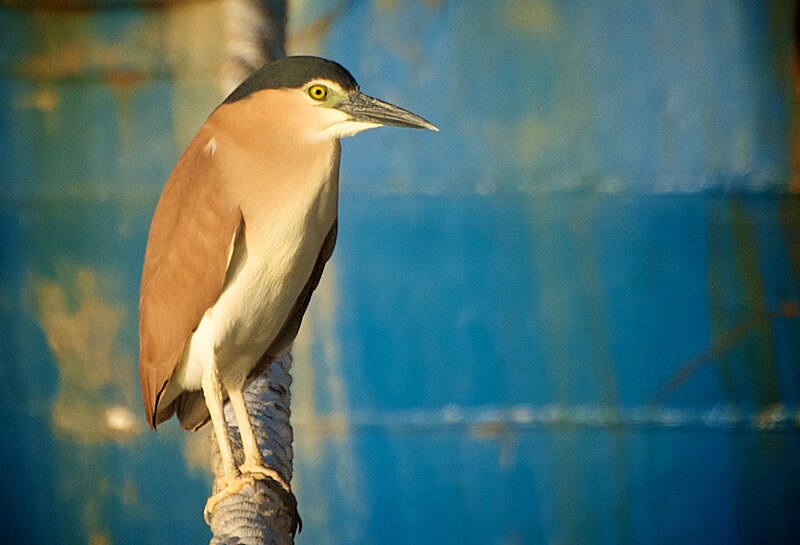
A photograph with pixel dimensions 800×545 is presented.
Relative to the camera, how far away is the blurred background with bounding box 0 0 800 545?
199cm

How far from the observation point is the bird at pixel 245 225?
1060 mm

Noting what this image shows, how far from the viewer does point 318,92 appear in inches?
41.4

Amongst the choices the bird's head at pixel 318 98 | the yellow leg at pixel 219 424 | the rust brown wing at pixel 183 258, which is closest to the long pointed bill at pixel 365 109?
the bird's head at pixel 318 98

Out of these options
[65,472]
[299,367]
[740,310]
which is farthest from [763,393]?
[65,472]

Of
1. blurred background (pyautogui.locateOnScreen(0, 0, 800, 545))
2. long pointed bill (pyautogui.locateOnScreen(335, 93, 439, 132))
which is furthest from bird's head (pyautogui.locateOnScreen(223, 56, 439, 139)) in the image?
blurred background (pyautogui.locateOnScreen(0, 0, 800, 545))

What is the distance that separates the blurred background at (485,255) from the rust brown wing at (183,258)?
84 cm

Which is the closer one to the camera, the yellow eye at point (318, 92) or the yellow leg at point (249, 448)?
the yellow eye at point (318, 92)

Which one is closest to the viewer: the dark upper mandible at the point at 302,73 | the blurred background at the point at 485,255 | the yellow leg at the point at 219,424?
the dark upper mandible at the point at 302,73

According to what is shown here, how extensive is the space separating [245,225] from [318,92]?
0.16 metres

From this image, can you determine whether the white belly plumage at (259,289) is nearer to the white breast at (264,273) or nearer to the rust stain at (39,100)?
the white breast at (264,273)

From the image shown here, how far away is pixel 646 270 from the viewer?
1979 mm

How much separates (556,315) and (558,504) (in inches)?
15.7

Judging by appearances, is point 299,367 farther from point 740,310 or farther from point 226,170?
point 226,170

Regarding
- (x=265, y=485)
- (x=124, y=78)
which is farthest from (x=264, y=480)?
(x=124, y=78)
